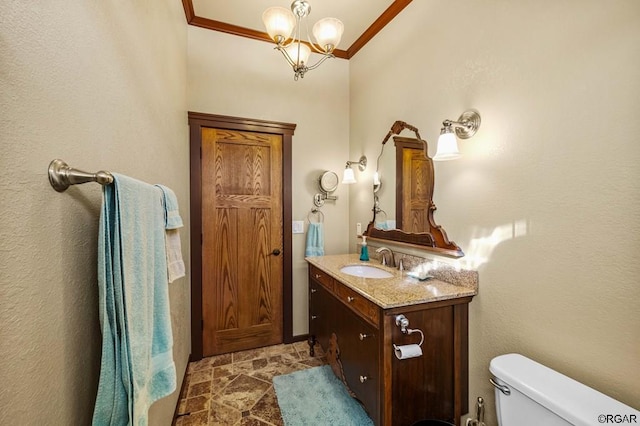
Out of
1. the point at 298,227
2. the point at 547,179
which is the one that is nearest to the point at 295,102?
the point at 298,227

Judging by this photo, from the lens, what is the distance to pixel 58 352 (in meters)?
0.59

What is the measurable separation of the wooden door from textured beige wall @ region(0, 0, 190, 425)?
1.57 meters

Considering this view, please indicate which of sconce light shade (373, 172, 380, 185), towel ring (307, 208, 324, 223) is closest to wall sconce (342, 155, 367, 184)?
sconce light shade (373, 172, 380, 185)

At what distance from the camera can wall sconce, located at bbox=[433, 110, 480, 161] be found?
5.01ft

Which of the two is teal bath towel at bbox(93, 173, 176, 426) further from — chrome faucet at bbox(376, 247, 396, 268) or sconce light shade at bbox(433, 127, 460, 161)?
chrome faucet at bbox(376, 247, 396, 268)

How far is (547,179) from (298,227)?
2.08m

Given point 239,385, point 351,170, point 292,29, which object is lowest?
point 239,385

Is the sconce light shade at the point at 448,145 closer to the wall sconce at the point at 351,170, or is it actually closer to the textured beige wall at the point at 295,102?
the wall sconce at the point at 351,170

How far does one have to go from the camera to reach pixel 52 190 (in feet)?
1.89

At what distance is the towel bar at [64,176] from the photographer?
0.57 metres

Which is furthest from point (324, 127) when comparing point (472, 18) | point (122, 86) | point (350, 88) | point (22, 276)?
point (22, 276)

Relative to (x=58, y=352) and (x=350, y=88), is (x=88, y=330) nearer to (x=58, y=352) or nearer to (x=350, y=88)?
(x=58, y=352)

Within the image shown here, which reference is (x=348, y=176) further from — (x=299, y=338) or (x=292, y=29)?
(x=299, y=338)

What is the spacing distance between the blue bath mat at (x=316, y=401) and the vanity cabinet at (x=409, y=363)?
213mm
